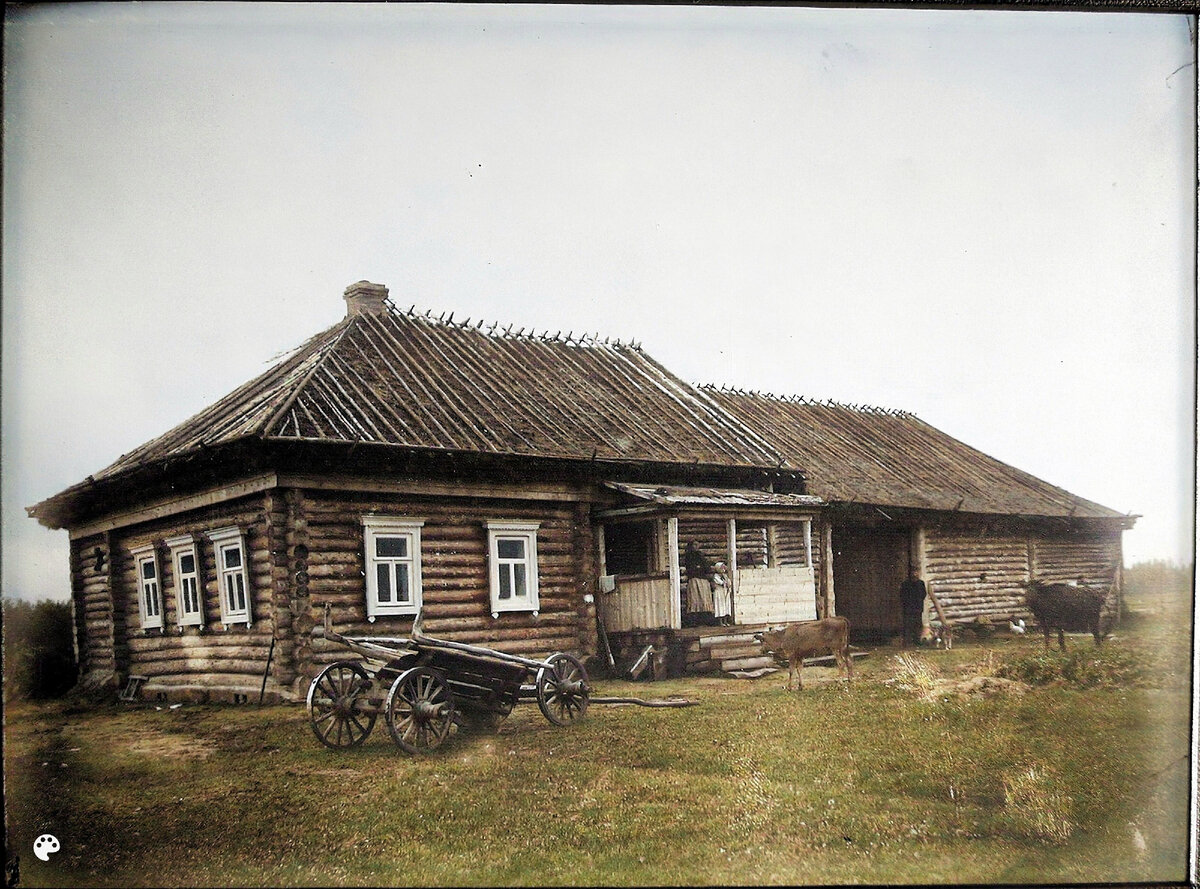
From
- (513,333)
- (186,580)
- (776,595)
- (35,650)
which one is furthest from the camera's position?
(776,595)

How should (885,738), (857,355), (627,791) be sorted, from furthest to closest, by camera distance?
(857,355)
(885,738)
(627,791)

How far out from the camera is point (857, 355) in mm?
6707

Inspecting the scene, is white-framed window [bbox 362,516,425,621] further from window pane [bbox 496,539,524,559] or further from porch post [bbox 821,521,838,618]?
porch post [bbox 821,521,838,618]

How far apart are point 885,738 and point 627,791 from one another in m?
1.64

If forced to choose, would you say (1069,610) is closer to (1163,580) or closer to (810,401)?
(1163,580)

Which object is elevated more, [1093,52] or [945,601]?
[1093,52]

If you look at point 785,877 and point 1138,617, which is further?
point 1138,617

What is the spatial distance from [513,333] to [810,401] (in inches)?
78.6

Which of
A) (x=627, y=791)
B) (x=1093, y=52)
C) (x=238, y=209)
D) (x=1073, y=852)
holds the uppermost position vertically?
(x=1093, y=52)

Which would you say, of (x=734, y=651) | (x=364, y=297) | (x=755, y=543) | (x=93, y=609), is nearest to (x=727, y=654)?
(x=734, y=651)

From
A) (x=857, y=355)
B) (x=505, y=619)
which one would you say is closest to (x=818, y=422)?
(x=857, y=355)

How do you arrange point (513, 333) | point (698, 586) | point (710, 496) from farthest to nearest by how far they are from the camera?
point (710, 496) → point (698, 586) → point (513, 333)

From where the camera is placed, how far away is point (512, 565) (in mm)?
6145

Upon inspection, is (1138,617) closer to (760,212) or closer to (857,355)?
(857,355)
